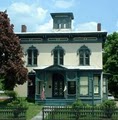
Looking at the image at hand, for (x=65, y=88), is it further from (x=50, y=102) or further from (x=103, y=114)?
(x=103, y=114)

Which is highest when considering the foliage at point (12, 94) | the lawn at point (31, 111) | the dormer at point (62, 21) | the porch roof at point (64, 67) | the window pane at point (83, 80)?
the dormer at point (62, 21)

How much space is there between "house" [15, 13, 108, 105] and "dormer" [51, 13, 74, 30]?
2178 millimetres

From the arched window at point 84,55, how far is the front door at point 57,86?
9.71ft

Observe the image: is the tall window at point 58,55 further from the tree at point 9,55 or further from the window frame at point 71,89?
the tree at point 9,55

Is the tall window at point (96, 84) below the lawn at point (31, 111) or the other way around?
the other way around

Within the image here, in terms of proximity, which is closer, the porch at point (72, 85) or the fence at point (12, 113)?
the fence at point (12, 113)

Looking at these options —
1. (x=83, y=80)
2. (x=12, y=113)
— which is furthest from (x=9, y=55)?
(x=12, y=113)

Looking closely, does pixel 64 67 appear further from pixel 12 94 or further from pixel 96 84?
pixel 12 94

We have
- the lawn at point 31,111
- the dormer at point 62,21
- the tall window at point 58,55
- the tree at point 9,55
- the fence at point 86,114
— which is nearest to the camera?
the fence at point 86,114

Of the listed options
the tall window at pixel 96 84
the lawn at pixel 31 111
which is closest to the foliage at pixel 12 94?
the lawn at pixel 31 111

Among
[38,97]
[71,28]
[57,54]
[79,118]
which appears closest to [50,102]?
[38,97]

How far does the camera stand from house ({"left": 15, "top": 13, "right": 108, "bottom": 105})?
43531 millimetres

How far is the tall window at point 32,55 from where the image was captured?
4666 centimetres

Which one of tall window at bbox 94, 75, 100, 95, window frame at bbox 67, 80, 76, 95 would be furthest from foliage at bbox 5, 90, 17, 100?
tall window at bbox 94, 75, 100, 95
